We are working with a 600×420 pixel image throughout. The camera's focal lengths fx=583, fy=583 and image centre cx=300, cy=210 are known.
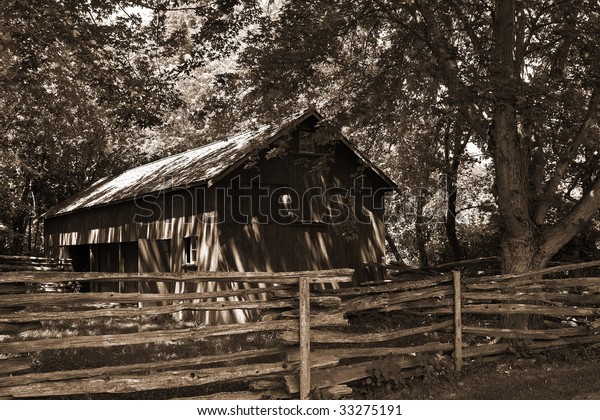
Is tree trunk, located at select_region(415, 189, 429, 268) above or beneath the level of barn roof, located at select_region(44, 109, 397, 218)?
beneath

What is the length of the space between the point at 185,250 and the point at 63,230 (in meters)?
12.0

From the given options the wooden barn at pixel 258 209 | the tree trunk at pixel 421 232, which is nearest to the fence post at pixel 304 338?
the wooden barn at pixel 258 209

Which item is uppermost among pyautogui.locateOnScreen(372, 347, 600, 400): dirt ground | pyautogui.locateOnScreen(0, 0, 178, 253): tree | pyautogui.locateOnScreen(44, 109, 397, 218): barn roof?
pyautogui.locateOnScreen(0, 0, 178, 253): tree

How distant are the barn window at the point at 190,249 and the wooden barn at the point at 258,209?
32 millimetres

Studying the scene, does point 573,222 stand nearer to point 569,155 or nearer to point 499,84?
point 569,155

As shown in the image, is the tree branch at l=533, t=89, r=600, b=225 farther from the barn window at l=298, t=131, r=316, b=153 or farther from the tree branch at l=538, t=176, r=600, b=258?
the barn window at l=298, t=131, r=316, b=153

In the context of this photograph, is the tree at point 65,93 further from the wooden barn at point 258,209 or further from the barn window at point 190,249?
the barn window at point 190,249

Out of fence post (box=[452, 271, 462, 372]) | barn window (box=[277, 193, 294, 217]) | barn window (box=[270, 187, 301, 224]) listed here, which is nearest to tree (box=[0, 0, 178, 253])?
barn window (box=[270, 187, 301, 224])

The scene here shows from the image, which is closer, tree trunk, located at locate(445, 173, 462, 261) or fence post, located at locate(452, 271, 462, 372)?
fence post, located at locate(452, 271, 462, 372)

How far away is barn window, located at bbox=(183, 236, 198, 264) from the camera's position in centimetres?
1711

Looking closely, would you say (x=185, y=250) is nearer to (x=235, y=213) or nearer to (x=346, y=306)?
(x=235, y=213)

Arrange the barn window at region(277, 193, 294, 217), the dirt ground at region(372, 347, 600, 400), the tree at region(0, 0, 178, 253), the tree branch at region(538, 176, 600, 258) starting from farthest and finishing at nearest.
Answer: the barn window at region(277, 193, 294, 217), the tree at region(0, 0, 178, 253), the tree branch at region(538, 176, 600, 258), the dirt ground at region(372, 347, 600, 400)

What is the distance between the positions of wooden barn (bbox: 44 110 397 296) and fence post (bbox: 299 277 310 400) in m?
6.19

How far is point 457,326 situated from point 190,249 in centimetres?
1002
